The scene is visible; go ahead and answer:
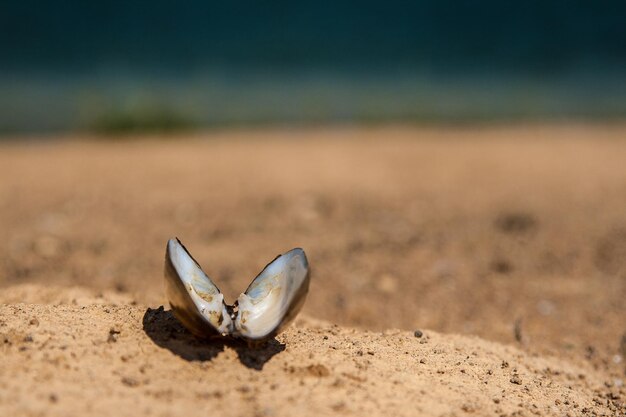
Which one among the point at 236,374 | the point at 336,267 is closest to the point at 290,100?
the point at 336,267

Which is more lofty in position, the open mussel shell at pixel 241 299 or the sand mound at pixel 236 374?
the open mussel shell at pixel 241 299

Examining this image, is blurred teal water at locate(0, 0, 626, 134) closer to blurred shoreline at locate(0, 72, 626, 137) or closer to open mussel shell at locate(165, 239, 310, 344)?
blurred shoreline at locate(0, 72, 626, 137)

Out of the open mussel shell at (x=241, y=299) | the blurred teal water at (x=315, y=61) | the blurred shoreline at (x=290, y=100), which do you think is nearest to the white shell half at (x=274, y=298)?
the open mussel shell at (x=241, y=299)

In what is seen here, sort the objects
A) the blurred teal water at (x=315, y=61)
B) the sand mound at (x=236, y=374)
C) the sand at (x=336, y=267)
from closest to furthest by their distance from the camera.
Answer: the sand mound at (x=236, y=374) < the sand at (x=336, y=267) < the blurred teal water at (x=315, y=61)

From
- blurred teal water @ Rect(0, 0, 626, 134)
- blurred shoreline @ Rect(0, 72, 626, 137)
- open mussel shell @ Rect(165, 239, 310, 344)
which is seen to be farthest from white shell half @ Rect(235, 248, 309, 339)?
blurred teal water @ Rect(0, 0, 626, 134)

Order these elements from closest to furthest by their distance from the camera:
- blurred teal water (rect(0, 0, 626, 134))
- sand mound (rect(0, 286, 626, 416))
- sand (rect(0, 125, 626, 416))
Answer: sand mound (rect(0, 286, 626, 416)), sand (rect(0, 125, 626, 416)), blurred teal water (rect(0, 0, 626, 134))

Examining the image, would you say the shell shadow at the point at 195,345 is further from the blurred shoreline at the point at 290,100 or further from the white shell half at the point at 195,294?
the blurred shoreline at the point at 290,100

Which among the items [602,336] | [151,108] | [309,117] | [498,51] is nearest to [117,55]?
[151,108]

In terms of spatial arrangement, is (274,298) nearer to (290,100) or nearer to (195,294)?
(195,294)

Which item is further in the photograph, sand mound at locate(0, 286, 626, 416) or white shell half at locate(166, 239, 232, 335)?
white shell half at locate(166, 239, 232, 335)
